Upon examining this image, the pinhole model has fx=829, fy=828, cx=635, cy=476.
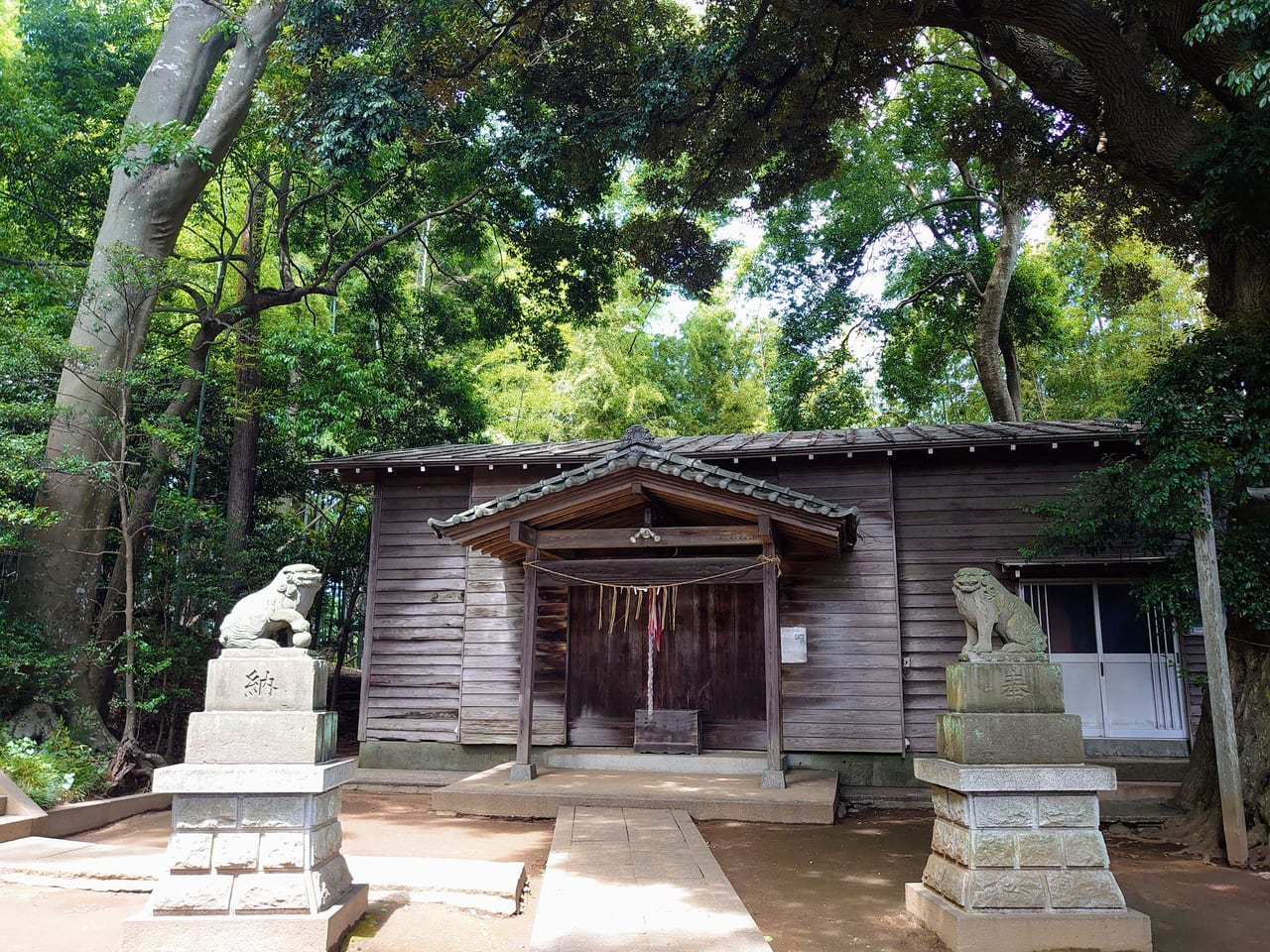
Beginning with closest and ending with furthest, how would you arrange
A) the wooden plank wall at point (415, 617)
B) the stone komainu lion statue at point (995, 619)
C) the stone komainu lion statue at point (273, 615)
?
the stone komainu lion statue at point (273, 615), the stone komainu lion statue at point (995, 619), the wooden plank wall at point (415, 617)

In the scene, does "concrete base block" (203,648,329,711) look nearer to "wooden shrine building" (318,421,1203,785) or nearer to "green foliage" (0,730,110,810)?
"wooden shrine building" (318,421,1203,785)

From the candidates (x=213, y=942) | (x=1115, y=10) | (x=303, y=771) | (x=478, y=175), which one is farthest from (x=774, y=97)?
(x=213, y=942)

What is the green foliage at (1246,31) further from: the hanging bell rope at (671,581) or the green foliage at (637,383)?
the green foliage at (637,383)

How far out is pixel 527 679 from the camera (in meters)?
9.41

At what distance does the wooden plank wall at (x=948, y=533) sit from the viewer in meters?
10.1

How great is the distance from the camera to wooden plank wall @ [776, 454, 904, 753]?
397 inches

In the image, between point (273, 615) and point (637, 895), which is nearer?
point (273, 615)

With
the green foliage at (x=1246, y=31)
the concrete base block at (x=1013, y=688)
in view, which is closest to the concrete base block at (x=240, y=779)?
the concrete base block at (x=1013, y=688)

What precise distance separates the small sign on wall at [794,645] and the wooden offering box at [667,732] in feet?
4.52

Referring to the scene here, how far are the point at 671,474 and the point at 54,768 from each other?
693cm

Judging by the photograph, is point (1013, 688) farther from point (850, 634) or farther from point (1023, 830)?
point (850, 634)

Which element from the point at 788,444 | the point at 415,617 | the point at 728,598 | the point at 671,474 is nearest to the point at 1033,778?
the point at 671,474

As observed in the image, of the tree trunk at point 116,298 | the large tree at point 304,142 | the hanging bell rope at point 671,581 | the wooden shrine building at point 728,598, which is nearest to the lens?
the hanging bell rope at point 671,581

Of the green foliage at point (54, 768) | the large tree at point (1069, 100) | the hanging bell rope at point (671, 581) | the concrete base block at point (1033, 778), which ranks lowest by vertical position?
the green foliage at point (54, 768)
